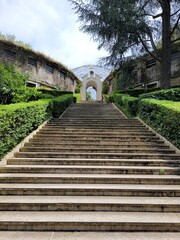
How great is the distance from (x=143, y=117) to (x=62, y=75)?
16.6 m

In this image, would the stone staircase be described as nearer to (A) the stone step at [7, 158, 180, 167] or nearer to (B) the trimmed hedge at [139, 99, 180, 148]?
(A) the stone step at [7, 158, 180, 167]

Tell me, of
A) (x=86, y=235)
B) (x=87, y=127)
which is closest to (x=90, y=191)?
(x=86, y=235)

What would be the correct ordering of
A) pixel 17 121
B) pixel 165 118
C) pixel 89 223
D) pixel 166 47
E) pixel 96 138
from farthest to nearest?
1. pixel 166 47
2. pixel 96 138
3. pixel 165 118
4. pixel 17 121
5. pixel 89 223

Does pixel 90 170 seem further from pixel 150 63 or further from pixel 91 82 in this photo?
pixel 91 82

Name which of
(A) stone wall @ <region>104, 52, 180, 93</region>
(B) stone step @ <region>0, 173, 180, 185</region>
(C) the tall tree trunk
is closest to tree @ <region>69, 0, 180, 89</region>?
(C) the tall tree trunk

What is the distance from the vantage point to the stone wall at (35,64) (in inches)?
738

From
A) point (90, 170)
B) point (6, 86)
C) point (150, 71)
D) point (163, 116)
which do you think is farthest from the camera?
point (150, 71)

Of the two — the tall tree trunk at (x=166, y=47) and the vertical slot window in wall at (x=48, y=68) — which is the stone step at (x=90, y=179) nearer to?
the tall tree trunk at (x=166, y=47)

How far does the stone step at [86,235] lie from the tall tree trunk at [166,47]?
11.9 metres

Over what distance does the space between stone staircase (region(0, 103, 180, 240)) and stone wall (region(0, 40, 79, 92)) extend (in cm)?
1371

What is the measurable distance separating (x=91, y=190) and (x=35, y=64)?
59.6 ft

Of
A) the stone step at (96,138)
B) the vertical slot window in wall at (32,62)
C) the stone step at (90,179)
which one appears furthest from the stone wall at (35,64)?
the stone step at (90,179)

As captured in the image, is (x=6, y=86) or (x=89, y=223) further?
(x=6, y=86)

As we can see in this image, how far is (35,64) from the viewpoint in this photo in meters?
20.4
